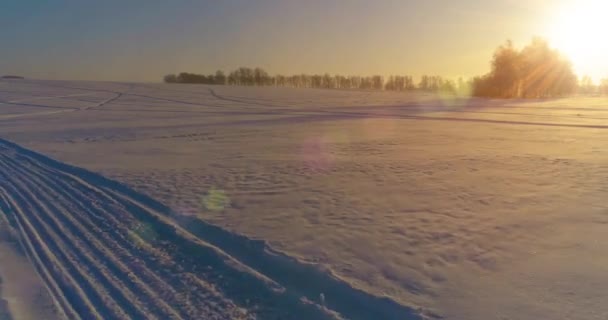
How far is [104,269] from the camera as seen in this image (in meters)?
4.11

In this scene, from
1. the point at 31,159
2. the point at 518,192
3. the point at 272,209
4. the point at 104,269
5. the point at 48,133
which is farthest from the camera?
the point at 48,133

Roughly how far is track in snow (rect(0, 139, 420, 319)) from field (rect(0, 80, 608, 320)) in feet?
0.06

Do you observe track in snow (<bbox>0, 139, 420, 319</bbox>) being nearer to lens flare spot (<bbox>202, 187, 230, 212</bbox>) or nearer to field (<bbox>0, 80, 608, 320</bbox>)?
field (<bbox>0, 80, 608, 320</bbox>)

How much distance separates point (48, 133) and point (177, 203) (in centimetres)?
1204

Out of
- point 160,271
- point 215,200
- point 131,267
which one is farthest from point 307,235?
point 215,200

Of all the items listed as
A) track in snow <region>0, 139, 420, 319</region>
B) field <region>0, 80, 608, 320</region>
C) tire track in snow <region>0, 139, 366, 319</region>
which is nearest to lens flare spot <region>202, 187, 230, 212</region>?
field <region>0, 80, 608, 320</region>

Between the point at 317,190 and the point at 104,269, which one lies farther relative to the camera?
the point at 317,190

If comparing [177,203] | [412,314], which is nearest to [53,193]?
[177,203]

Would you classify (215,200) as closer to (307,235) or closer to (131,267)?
(307,235)

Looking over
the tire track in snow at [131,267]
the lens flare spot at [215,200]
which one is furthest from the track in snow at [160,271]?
the lens flare spot at [215,200]

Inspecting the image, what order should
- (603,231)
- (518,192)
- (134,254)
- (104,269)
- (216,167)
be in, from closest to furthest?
(104,269) < (134,254) < (603,231) < (518,192) < (216,167)

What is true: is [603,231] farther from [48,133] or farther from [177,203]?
[48,133]

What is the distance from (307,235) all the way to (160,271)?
1.75 meters

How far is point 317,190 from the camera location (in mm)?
7305
